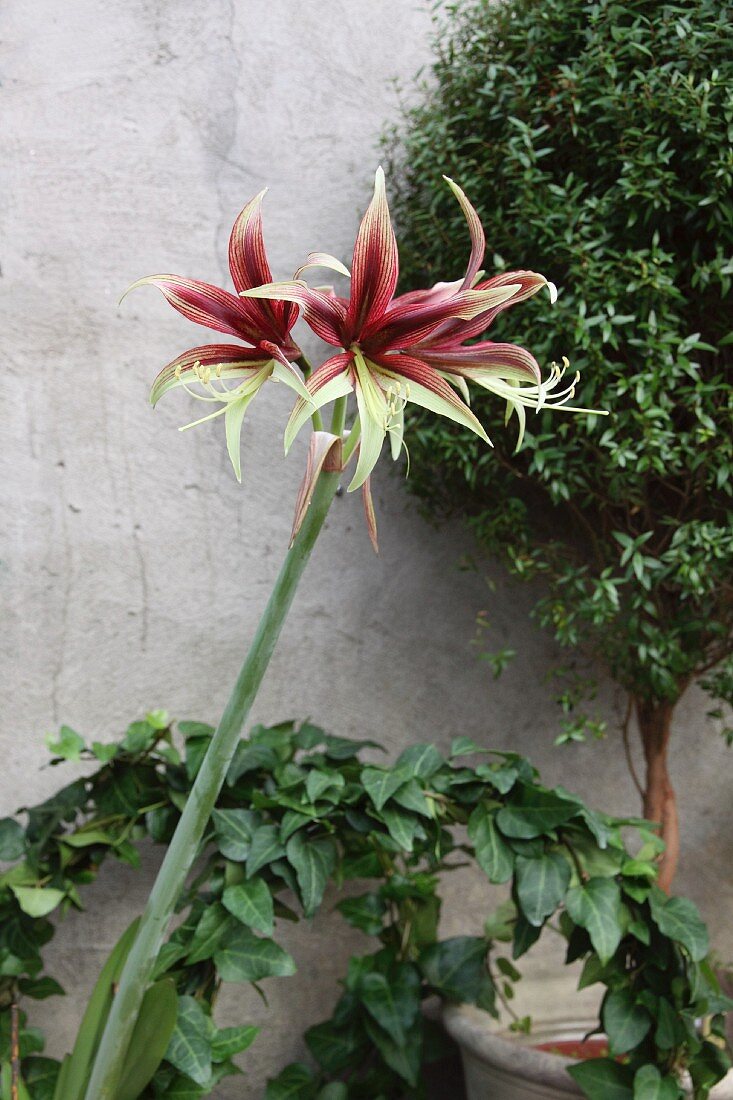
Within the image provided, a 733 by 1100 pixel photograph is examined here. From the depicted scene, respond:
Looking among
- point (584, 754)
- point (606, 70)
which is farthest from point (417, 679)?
point (606, 70)

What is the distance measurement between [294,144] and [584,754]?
146 centimetres

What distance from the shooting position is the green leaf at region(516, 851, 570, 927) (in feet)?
4.60

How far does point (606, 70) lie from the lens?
4.81 feet

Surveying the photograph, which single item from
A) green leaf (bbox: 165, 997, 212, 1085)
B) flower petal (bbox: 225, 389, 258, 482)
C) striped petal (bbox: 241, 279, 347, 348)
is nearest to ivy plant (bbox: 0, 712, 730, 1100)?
green leaf (bbox: 165, 997, 212, 1085)

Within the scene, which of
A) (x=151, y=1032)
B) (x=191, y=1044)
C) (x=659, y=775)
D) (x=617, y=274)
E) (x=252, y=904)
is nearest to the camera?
(x=151, y=1032)

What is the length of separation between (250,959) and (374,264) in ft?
3.39

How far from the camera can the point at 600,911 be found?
1.41 m

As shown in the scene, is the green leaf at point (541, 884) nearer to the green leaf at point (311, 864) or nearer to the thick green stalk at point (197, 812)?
the green leaf at point (311, 864)

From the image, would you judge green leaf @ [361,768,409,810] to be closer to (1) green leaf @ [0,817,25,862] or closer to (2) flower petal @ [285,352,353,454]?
(1) green leaf @ [0,817,25,862]

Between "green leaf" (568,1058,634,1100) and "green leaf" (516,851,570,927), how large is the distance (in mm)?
230

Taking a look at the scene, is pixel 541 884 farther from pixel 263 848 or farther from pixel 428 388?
pixel 428 388

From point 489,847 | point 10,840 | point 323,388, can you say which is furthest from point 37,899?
point 323,388

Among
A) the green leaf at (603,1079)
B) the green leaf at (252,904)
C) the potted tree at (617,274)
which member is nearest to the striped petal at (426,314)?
the potted tree at (617,274)

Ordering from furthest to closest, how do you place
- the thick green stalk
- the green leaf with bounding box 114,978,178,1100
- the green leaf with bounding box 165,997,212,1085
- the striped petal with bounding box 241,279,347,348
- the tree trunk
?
the tree trunk → the green leaf with bounding box 165,997,212,1085 → the green leaf with bounding box 114,978,178,1100 → the thick green stalk → the striped petal with bounding box 241,279,347,348
